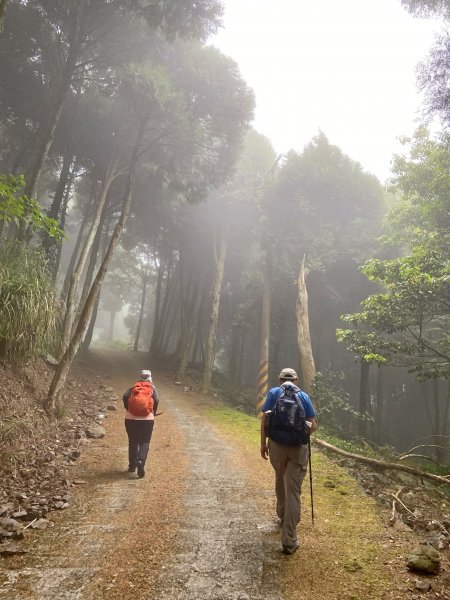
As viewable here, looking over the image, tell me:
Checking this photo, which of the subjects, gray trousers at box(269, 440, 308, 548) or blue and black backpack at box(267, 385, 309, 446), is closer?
gray trousers at box(269, 440, 308, 548)

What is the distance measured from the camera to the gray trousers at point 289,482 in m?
3.71

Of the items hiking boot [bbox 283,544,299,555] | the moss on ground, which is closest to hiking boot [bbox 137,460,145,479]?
the moss on ground

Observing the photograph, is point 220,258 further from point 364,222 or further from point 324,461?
point 324,461

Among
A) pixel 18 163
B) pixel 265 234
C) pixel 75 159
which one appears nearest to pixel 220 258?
pixel 265 234

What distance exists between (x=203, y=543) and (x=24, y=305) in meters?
5.50

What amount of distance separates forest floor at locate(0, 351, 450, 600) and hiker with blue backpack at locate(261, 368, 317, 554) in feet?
1.74

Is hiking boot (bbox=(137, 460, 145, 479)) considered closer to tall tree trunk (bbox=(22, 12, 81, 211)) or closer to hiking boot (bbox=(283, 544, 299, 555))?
hiking boot (bbox=(283, 544, 299, 555))

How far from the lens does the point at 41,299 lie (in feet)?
24.6

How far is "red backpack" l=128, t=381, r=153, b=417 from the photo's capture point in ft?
20.4

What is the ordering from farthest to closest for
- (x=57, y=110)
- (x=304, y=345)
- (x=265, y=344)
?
(x=265, y=344)
(x=304, y=345)
(x=57, y=110)

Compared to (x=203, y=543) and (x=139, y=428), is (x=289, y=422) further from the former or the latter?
(x=139, y=428)

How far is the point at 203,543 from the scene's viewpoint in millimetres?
3803

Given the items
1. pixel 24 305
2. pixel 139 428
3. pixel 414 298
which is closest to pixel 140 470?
pixel 139 428

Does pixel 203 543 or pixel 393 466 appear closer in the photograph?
pixel 203 543
